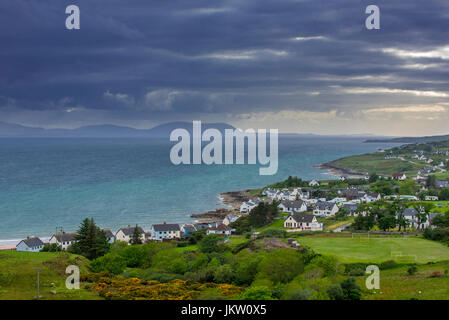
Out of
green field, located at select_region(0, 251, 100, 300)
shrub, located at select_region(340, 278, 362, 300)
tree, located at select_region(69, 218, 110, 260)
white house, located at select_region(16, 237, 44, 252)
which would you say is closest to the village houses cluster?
white house, located at select_region(16, 237, 44, 252)

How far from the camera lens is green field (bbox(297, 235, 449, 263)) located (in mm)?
38369

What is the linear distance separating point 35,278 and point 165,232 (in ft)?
98.3

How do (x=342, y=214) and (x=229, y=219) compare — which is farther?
(x=229, y=219)

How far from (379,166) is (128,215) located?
104 m

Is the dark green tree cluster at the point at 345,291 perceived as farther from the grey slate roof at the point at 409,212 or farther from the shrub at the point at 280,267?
the grey slate roof at the point at 409,212

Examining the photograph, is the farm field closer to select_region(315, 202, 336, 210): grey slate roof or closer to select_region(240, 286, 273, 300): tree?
select_region(240, 286, 273, 300): tree

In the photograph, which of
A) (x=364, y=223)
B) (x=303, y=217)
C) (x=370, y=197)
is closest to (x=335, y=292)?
(x=364, y=223)

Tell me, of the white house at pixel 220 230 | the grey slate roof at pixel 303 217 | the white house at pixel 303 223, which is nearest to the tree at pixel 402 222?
the white house at pixel 303 223

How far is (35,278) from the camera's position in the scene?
28797 mm

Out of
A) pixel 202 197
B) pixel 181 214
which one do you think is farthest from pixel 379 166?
pixel 181 214

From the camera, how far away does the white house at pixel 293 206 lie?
72.6 meters

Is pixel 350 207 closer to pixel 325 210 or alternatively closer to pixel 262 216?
pixel 325 210

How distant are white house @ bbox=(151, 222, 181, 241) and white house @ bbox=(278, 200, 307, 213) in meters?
22.8

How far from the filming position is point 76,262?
113ft
